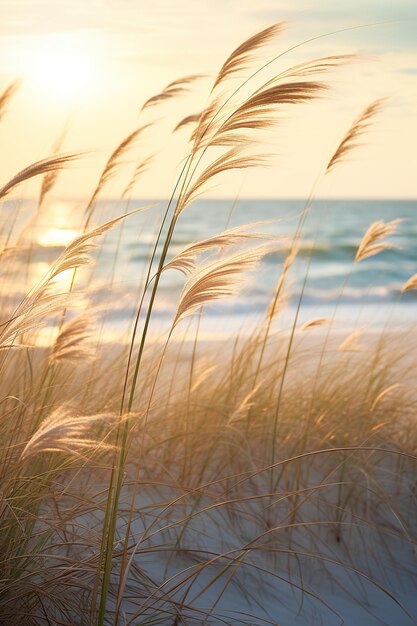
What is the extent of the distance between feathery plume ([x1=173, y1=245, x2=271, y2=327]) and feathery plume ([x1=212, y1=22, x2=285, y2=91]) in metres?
0.72

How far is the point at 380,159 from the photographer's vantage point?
2242cm

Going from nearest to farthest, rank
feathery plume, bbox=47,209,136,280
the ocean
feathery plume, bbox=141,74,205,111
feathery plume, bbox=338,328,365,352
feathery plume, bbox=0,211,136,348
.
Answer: feathery plume, bbox=0,211,136,348 < feathery plume, bbox=47,209,136,280 < feathery plume, bbox=141,74,205,111 < feathery plume, bbox=338,328,365,352 < the ocean

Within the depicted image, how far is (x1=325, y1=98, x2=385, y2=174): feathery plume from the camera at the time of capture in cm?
294

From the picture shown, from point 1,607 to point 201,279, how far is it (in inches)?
37.6

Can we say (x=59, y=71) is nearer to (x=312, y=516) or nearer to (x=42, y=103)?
(x=312, y=516)

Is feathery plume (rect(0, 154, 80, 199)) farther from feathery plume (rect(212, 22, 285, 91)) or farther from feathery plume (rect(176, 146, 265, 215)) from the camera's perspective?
feathery plume (rect(212, 22, 285, 91))

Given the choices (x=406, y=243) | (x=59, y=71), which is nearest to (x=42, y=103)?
(x=406, y=243)

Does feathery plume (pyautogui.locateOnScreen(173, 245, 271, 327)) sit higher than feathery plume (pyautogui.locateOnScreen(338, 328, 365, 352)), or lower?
lower

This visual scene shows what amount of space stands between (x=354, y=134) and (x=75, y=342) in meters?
1.53

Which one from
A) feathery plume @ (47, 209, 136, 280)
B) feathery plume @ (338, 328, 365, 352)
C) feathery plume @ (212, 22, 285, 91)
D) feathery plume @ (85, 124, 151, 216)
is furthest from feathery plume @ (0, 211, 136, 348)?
feathery plume @ (338, 328, 365, 352)

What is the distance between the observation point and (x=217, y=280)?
167 cm

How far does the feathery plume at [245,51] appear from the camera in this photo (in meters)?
2.12

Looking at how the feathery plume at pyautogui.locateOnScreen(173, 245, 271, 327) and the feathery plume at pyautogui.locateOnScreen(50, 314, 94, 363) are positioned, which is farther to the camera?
the feathery plume at pyautogui.locateOnScreen(50, 314, 94, 363)

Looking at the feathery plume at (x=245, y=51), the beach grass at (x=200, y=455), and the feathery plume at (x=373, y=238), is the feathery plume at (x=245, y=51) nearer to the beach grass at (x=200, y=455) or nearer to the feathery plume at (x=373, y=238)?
the beach grass at (x=200, y=455)
